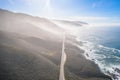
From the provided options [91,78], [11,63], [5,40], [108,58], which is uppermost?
[5,40]

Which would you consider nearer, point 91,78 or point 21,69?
point 21,69

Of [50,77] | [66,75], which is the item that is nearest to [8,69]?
[50,77]

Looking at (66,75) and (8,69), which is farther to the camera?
(66,75)

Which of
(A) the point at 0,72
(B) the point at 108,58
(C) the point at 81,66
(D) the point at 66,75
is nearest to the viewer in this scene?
(A) the point at 0,72

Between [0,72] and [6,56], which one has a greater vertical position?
[6,56]

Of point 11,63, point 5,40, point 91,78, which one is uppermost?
point 5,40

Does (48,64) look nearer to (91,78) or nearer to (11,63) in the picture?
(11,63)

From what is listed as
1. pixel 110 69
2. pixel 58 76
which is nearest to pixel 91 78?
pixel 58 76

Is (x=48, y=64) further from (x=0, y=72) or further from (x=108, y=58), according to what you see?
(x=108, y=58)

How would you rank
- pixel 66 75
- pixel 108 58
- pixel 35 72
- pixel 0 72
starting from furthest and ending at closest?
pixel 108 58
pixel 66 75
pixel 35 72
pixel 0 72
